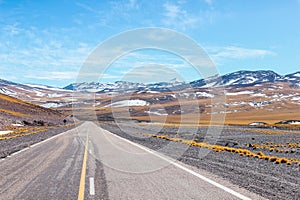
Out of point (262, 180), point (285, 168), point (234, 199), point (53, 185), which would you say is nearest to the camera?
point (234, 199)

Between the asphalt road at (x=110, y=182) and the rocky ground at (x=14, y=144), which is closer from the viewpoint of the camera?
the asphalt road at (x=110, y=182)

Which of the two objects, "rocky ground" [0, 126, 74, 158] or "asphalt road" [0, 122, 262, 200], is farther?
"rocky ground" [0, 126, 74, 158]

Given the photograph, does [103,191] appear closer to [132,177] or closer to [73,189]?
[73,189]

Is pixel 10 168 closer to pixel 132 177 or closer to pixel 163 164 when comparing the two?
pixel 132 177

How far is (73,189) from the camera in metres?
8.87

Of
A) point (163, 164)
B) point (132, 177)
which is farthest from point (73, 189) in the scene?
point (163, 164)

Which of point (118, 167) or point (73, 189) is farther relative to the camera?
point (118, 167)

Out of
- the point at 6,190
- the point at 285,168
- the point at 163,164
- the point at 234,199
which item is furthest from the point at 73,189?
the point at 285,168

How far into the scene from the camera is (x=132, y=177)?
1084cm

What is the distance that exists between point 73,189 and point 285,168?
359 inches

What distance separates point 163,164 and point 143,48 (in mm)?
9330

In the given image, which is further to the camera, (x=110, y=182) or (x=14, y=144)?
(x=14, y=144)

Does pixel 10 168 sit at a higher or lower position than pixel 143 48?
lower

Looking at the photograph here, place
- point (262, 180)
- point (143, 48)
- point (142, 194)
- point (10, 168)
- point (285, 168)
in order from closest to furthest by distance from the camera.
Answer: point (142, 194) → point (262, 180) → point (10, 168) → point (285, 168) → point (143, 48)
